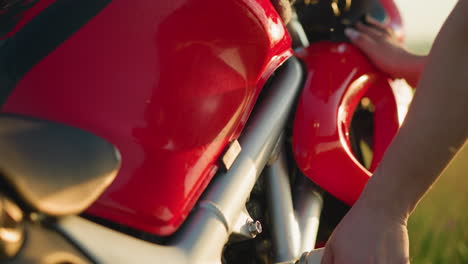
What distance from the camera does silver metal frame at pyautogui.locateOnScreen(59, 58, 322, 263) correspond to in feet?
2.14

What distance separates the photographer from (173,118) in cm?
82

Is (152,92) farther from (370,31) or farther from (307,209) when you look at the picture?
(370,31)

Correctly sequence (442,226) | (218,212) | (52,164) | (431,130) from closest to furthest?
(52,164) < (431,130) < (218,212) < (442,226)

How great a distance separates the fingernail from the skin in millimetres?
621

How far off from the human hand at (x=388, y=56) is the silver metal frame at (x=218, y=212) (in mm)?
203

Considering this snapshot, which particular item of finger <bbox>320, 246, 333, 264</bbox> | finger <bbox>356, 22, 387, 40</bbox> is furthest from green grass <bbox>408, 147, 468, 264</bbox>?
finger <bbox>320, 246, 333, 264</bbox>

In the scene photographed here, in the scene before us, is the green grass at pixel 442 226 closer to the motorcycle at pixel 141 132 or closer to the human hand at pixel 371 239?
the motorcycle at pixel 141 132

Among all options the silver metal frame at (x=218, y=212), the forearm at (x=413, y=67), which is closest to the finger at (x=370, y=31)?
the forearm at (x=413, y=67)

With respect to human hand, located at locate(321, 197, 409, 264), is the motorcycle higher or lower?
higher

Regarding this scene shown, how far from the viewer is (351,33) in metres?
1.36

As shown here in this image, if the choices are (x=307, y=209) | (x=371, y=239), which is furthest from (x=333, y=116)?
(x=371, y=239)

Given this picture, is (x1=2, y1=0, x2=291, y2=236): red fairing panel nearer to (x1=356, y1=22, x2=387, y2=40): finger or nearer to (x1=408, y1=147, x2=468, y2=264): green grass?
(x1=356, y1=22, x2=387, y2=40): finger

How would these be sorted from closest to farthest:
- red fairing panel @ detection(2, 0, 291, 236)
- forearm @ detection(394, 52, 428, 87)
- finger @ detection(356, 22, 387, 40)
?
red fairing panel @ detection(2, 0, 291, 236)
forearm @ detection(394, 52, 428, 87)
finger @ detection(356, 22, 387, 40)

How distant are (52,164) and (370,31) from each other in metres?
1.05
